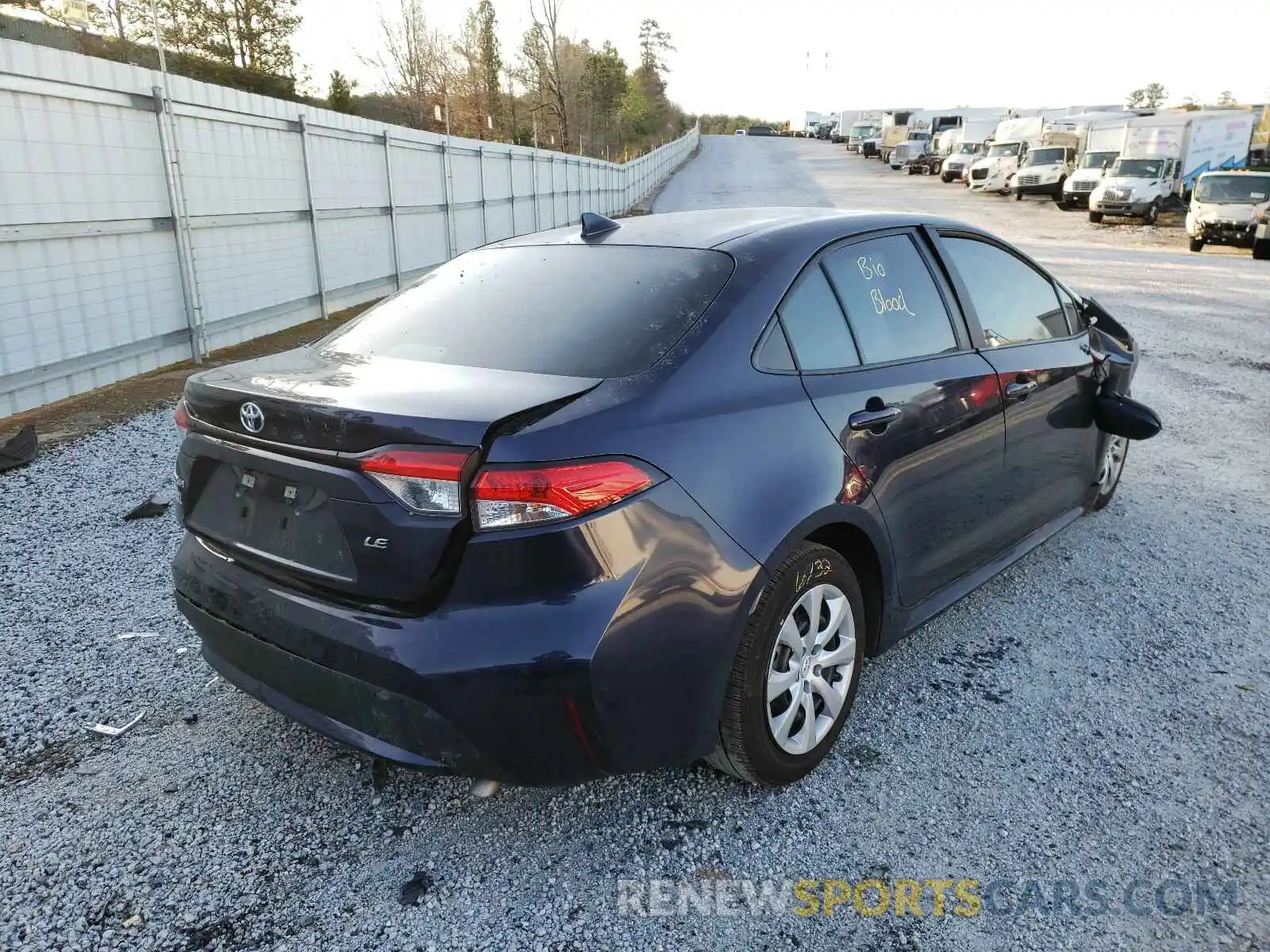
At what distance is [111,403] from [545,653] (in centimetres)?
660

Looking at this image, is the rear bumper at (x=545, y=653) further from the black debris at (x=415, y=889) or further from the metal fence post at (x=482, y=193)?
the metal fence post at (x=482, y=193)

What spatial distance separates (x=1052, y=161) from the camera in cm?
3297

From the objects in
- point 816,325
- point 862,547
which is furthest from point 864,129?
point 862,547

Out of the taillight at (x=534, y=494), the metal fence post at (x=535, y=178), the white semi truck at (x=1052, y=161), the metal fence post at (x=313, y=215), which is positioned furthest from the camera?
the white semi truck at (x=1052, y=161)

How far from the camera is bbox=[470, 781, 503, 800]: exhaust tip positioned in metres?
2.62

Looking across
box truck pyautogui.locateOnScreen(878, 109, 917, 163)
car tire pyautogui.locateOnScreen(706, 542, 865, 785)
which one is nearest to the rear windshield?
car tire pyautogui.locateOnScreen(706, 542, 865, 785)

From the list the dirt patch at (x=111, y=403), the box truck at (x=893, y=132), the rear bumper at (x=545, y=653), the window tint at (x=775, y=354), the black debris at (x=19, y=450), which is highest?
the box truck at (x=893, y=132)

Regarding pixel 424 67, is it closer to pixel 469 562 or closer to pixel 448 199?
pixel 448 199

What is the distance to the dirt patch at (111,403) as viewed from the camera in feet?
21.1

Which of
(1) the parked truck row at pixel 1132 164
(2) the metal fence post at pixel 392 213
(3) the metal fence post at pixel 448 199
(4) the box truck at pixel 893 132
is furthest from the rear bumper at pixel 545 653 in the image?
(4) the box truck at pixel 893 132

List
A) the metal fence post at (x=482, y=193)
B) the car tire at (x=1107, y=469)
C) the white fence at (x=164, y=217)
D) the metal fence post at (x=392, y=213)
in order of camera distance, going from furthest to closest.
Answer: the metal fence post at (x=482, y=193)
the metal fence post at (x=392, y=213)
the white fence at (x=164, y=217)
the car tire at (x=1107, y=469)

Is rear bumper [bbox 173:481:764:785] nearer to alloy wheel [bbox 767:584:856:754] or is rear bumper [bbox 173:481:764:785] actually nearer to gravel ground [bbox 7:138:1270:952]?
alloy wheel [bbox 767:584:856:754]

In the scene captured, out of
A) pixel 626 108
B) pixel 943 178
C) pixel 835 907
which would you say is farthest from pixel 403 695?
pixel 626 108

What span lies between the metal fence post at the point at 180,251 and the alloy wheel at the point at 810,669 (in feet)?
25.4
